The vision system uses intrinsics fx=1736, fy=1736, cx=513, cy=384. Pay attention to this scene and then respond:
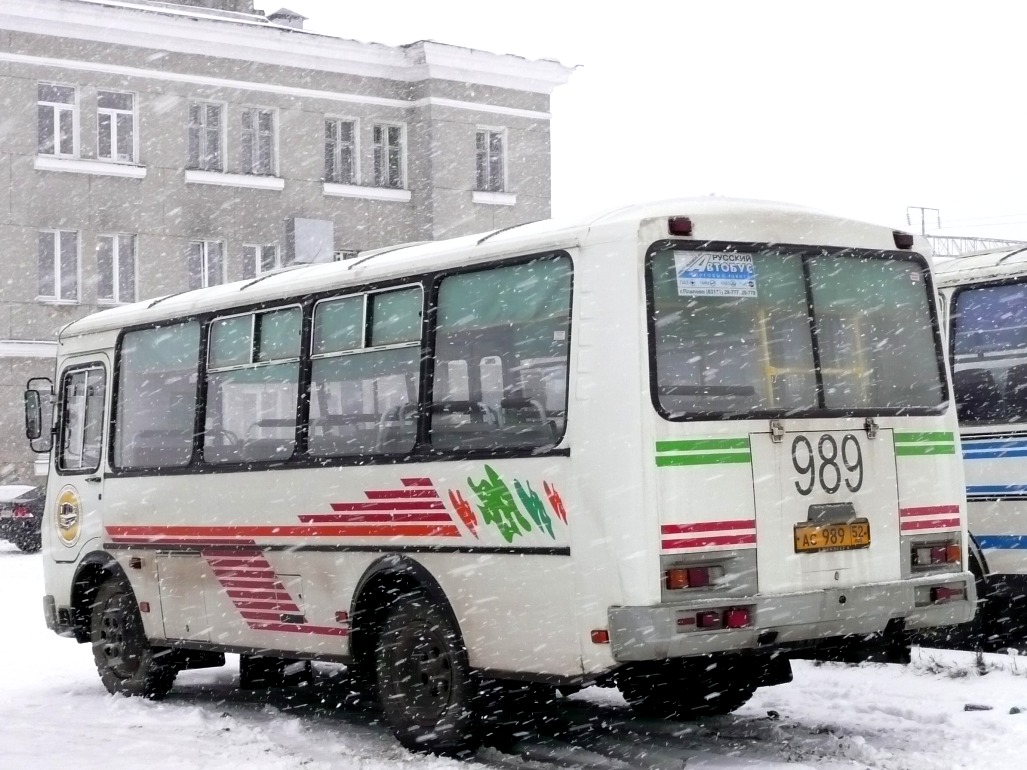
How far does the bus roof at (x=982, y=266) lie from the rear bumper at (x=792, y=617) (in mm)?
3850

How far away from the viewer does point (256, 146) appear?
40.4m

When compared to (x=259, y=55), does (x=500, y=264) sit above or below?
below

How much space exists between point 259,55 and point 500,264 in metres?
31.9

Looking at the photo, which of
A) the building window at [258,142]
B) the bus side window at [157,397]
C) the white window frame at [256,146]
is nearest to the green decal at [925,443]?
the bus side window at [157,397]

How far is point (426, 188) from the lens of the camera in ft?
139

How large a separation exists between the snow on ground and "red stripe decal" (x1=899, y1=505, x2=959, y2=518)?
3.89ft

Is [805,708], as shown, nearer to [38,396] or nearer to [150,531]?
[150,531]

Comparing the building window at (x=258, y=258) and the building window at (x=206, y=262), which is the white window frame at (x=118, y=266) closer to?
the building window at (x=206, y=262)

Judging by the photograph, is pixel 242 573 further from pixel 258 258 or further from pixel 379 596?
pixel 258 258

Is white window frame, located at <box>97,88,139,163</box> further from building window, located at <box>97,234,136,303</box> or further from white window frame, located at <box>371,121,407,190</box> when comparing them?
white window frame, located at <box>371,121,407,190</box>

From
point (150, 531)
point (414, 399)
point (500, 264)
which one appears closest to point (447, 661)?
point (414, 399)

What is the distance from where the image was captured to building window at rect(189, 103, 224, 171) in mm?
39312

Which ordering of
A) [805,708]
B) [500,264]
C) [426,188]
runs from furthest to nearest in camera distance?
[426,188], [805,708], [500,264]

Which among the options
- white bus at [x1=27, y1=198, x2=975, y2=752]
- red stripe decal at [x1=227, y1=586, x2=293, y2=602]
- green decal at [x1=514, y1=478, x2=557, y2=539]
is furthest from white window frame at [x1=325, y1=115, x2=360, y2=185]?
green decal at [x1=514, y1=478, x2=557, y2=539]
